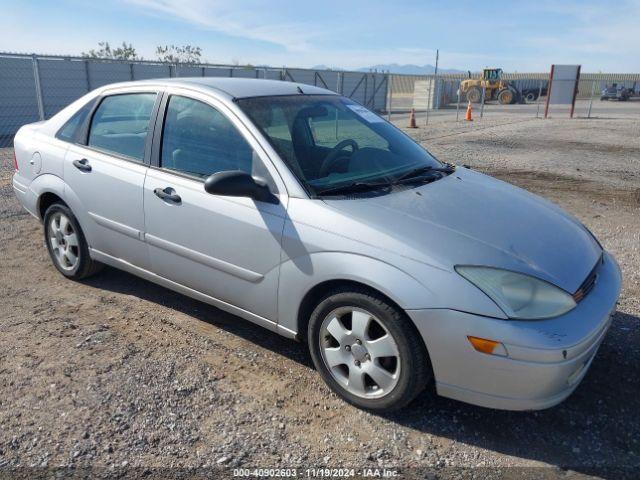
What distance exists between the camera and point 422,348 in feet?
8.54

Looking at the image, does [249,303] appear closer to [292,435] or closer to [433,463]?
[292,435]

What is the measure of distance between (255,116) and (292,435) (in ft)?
6.14

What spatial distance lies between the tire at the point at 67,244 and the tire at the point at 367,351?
229 centimetres

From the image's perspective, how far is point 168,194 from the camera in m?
3.43

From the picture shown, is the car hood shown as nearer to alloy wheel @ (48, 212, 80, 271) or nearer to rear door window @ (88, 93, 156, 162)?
rear door window @ (88, 93, 156, 162)

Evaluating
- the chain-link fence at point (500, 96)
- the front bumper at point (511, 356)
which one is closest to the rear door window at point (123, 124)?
the front bumper at point (511, 356)

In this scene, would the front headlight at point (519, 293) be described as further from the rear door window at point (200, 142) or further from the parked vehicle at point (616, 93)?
the parked vehicle at point (616, 93)

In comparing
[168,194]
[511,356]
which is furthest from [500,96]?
[511,356]

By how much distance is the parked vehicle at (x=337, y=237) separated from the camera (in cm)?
248

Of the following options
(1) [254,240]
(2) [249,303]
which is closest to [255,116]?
(1) [254,240]

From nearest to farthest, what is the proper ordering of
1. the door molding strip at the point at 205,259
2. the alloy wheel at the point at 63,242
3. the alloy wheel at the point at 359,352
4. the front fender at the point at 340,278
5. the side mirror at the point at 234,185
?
the front fender at the point at 340,278 → the alloy wheel at the point at 359,352 → the side mirror at the point at 234,185 → the door molding strip at the point at 205,259 → the alloy wheel at the point at 63,242

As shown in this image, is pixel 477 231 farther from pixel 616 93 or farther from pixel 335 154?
pixel 616 93

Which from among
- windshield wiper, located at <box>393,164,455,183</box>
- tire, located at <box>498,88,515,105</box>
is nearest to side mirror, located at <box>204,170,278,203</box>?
windshield wiper, located at <box>393,164,455,183</box>

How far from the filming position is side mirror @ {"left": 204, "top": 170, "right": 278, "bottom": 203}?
9.52ft
